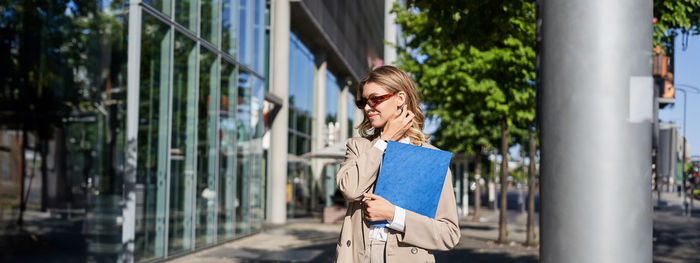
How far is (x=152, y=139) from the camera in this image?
10.3 metres

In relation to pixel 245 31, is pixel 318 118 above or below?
below

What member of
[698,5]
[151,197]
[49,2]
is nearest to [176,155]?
[151,197]

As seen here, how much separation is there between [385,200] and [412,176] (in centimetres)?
12

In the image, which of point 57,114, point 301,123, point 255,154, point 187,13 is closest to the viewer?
point 187,13

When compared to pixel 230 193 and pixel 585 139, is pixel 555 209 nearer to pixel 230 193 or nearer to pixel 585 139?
pixel 585 139

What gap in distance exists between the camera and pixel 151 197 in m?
10.3

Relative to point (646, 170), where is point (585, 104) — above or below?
above

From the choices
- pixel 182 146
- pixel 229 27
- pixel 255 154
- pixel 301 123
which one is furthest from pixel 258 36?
pixel 301 123

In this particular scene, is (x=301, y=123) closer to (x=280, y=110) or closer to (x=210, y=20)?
(x=280, y=110)

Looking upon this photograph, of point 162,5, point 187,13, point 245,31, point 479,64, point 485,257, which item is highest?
point 245,31

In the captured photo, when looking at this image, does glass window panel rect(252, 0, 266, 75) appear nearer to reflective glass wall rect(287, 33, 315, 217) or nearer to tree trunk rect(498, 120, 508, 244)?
reflective glass wall rect(287, 33, 315, 217)

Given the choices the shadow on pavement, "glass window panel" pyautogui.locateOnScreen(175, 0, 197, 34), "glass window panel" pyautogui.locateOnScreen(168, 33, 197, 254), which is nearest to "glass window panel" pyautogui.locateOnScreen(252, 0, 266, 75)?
"glass window panel" pyautogui.locateOnScreen(175, 0, 197, 34)

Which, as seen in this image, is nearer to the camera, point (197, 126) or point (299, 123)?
point (197, 126)

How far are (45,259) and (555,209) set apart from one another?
10.7 metres
